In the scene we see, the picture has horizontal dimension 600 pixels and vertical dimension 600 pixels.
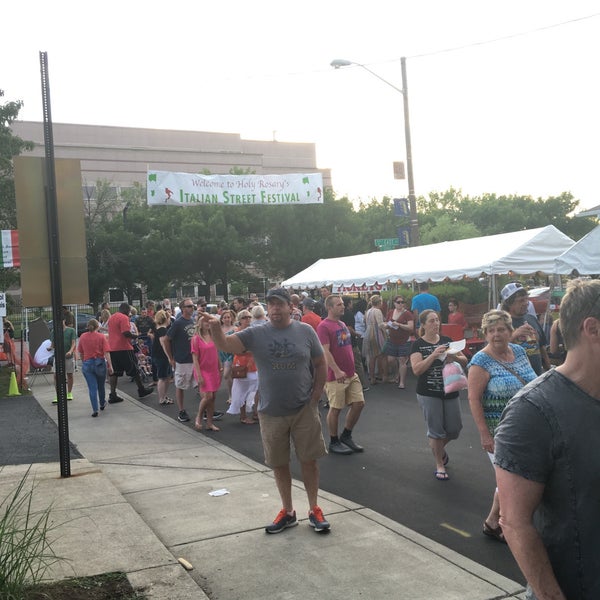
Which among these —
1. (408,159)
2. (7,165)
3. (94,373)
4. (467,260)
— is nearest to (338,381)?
(94,373)

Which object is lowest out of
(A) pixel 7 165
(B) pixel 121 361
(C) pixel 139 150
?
(B) pixel 121 361

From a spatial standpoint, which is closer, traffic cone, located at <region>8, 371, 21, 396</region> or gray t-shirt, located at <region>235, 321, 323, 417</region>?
gray t-shirt, located at <region>235, 321, 323, 417</region>

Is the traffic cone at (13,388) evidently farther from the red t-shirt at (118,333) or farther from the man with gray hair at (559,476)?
the man with gray hair at (559,476)

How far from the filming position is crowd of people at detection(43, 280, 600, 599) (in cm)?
179

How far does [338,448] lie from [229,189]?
13.1 metres

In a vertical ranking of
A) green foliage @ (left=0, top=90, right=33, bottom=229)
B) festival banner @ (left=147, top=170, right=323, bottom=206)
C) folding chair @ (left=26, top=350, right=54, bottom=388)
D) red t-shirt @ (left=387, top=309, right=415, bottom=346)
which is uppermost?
green foliage @ (left=0, top=90, right=33, bottom=229)

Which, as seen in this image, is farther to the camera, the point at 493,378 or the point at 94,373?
the point at 94,373

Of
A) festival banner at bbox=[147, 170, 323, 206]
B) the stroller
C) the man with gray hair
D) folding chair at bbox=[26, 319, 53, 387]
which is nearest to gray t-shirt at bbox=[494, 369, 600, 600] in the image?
the man with gray hair

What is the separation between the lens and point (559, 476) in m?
1.79

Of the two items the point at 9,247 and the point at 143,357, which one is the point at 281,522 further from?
the point at 9,247

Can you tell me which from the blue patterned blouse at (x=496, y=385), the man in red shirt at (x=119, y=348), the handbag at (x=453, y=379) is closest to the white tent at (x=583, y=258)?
the handbag at (x=453, y=379)

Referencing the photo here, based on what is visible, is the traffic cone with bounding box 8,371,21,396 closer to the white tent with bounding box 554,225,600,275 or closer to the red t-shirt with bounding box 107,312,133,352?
the red t-shirt with bounding box 107,312,133,352

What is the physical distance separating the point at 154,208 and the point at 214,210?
5.05m

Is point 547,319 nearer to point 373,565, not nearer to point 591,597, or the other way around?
point 373,565
